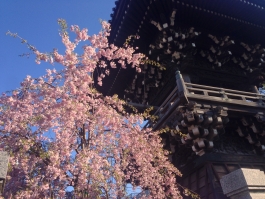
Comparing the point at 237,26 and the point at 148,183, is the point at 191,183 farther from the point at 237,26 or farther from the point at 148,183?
the point at 237,26

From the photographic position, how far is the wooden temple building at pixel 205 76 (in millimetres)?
7488

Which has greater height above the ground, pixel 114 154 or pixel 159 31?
pixel 159 31

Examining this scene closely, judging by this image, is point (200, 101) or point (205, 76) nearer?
point (200, 101)

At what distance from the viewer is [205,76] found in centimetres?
969

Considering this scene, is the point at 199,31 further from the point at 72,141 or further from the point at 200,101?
the point at 72,141

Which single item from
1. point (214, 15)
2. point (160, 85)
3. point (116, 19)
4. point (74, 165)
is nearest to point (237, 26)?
point (214, 15)

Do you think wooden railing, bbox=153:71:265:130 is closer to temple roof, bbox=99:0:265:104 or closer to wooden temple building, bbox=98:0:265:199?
wooden temple building, bbox=98:0:265:199

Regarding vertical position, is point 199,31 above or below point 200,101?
above

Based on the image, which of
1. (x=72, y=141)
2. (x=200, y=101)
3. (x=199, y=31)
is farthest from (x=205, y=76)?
(x=72, y=141)

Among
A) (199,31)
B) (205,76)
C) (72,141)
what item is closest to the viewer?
(72,141)

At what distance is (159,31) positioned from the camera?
9273mm

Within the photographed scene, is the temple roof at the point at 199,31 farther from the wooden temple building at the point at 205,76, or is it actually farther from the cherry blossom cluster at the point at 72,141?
the cherry blossom cluster at the point at 72,141

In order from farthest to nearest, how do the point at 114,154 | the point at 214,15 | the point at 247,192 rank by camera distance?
the point at 214,15, the point at 114,154, the point at 247,192

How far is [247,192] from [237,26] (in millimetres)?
7724
